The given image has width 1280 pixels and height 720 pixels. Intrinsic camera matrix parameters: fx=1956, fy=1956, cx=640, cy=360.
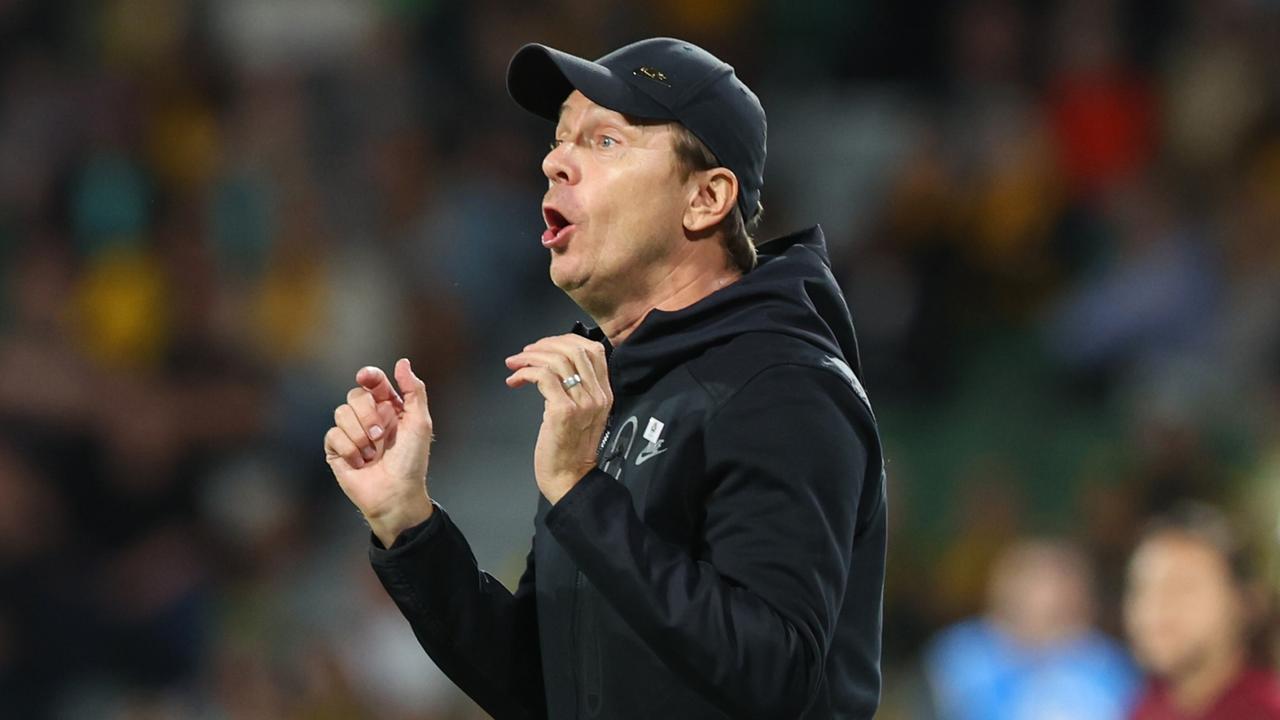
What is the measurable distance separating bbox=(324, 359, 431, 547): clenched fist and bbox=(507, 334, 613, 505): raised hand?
37cm

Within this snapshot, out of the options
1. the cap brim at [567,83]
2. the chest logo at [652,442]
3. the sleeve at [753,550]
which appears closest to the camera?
the sleeve at [753,550]

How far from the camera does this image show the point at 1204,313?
25.2 feet

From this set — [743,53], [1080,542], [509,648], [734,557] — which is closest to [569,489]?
[734,557]

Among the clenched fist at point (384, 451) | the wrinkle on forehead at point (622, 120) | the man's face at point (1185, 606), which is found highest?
the wrinkle on forehead at point (622, 120)

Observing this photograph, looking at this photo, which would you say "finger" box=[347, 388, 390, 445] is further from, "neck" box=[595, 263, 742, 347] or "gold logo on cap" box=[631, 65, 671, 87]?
"gold logo on cap" box=[631, 65, 671, 87]

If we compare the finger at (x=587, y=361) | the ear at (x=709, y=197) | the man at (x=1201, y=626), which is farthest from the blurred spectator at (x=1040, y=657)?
the finger at (x=587, y=361)

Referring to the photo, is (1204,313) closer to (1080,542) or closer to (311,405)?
(1080,542)

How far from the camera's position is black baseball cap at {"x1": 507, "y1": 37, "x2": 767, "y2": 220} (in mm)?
2641

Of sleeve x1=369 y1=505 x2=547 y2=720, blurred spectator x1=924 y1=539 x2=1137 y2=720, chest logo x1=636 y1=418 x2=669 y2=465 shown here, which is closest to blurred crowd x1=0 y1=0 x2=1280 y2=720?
blurred spectator x1=924 y1=539 x2=1137 y2=720

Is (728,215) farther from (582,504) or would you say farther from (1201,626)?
(1201,626)

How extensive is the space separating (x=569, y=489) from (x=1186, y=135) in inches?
253

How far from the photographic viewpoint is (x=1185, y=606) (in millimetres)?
4434

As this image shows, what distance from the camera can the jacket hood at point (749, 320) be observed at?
102 inches

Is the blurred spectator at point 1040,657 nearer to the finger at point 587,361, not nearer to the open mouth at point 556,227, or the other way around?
the open mouth at point 556,227
